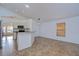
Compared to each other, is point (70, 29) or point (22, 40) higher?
point (70, 29)

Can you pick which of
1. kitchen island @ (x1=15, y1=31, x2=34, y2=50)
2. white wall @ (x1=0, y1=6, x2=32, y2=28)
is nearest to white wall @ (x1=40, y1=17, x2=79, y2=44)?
white wall @ (x1=0, y1=6, x2=32, y2=28)

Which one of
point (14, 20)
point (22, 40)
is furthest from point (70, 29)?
point (14, 20)

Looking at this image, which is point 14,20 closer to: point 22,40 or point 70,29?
point 22,40

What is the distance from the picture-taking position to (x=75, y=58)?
1.23m

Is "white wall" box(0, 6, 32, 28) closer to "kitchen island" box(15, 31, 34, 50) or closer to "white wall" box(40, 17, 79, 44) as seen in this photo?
"kitchen island" box(15, 31, 34, 50)

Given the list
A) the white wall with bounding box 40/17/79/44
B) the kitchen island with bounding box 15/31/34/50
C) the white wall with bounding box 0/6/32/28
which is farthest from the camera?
the white wall with bounding box 40/17/79/44

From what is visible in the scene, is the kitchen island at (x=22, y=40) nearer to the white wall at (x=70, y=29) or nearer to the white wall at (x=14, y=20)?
the white wall at (x=14, y=20)

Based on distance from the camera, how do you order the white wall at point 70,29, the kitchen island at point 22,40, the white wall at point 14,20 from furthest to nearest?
the white wall at point 70,29 → the white wall at point 14,20 → the kitchen island at point 22,40

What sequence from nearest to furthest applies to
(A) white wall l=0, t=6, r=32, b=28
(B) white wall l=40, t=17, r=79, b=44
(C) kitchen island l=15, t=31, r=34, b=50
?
(C) kitchen island l=15, t=31, r=34, b=50
(A) white wall l=0, t=6, r=32, b=28
(B) white wall l=40, t=17, r=79, b=44

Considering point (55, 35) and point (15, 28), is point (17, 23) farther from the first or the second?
point (55, 35)

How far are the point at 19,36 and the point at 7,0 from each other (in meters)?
3.43

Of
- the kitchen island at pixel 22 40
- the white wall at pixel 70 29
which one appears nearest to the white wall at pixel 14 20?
the kitchen island at pixel 22 40

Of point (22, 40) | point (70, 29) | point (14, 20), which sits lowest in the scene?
point (22, 40)

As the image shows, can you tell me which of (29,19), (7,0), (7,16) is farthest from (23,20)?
(7,0)
